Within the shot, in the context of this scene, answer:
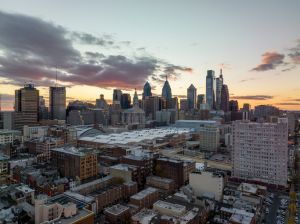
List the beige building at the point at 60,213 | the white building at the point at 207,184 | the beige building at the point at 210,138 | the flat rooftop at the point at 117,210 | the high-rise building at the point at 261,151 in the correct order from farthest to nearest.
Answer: the beige building at the point at 210,138
the high-rise building at the point at 261,151
the white building at the point at 207,184
the flat rooftop at the point at 117,210
the beige building at the point at 60,213

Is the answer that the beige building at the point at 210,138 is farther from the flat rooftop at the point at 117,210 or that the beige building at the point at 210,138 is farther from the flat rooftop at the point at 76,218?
the flat rooftop at the point at 76,218

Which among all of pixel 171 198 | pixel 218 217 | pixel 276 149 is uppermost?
pixel 276 149

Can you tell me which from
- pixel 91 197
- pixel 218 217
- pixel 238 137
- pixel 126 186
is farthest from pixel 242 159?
pixel 91 197

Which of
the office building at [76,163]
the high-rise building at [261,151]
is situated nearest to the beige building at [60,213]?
the office building at [76,163]

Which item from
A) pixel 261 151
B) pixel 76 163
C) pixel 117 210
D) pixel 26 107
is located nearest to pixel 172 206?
pixel 117 210

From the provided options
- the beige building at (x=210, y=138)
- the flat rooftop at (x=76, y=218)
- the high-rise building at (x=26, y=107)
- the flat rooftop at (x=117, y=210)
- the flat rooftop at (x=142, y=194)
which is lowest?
the flat rooftop at (x=117, y=210)

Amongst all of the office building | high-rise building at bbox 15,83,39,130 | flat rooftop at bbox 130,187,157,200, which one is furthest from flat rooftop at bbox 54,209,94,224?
high-rise building at bbox 15,83,39,130

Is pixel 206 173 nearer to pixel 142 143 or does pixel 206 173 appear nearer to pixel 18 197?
pixel 18 197
